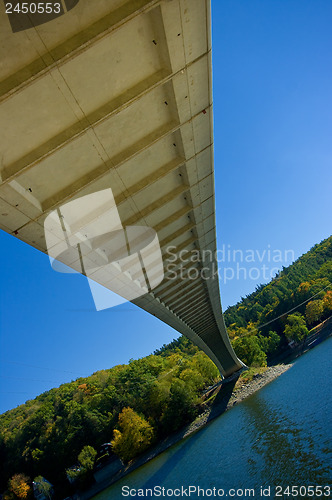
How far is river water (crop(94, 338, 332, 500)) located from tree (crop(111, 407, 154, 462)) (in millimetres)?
6556

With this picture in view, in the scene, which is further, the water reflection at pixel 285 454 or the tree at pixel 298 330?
the tree at pixel 298 330

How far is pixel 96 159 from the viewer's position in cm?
516

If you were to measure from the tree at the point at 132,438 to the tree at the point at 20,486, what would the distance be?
18.5 m

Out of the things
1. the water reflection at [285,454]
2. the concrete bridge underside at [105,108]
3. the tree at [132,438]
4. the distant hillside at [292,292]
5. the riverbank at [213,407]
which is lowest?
the water reflection at [285,454]

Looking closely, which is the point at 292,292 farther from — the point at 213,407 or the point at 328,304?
the point at 213,407

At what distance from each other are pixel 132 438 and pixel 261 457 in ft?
92.6

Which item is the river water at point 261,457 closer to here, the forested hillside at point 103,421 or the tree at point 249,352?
the forested hillside at point 103,421

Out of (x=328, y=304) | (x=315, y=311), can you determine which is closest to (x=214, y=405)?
(x=315, y=311)

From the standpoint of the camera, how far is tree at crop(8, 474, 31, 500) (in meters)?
42.6

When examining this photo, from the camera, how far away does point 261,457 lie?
1550cm

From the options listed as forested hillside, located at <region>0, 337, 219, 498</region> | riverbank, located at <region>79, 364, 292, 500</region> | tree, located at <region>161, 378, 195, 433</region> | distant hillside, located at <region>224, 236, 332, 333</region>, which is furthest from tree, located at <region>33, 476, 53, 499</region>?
distant hillside, located at <region>224, 236, 332, 333</region>

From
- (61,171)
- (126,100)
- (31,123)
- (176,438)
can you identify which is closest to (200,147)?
→ (126,100)

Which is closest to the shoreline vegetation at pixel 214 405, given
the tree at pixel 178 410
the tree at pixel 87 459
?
the tree at pixel 178 410

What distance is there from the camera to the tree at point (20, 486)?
42562 mm
